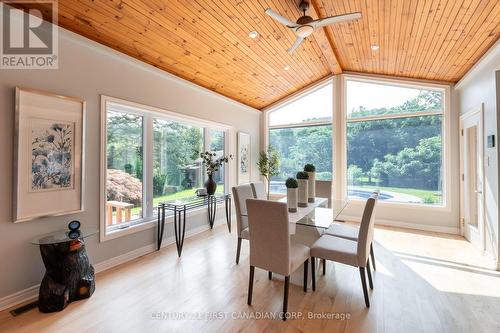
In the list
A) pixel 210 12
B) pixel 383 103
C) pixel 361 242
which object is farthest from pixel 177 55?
pixel 383 103

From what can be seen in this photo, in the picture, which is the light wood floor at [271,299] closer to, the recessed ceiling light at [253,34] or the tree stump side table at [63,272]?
the tree stump side table at [63,272]

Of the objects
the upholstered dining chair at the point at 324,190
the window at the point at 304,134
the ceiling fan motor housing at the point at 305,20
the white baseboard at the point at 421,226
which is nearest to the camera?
the ceiling fan motor housing at the point at 305,20

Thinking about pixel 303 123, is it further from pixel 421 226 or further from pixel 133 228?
pixel 133 228

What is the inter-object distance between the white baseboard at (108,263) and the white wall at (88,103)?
5cm

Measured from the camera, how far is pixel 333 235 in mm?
2773

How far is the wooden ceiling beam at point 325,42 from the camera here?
307cm

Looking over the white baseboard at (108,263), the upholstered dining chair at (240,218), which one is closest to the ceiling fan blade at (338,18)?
the upholstered dining chair at (240,218)

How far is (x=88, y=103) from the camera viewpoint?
2.71 metres

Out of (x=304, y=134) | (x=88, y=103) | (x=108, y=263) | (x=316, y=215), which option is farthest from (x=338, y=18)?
(x=108, y=263)

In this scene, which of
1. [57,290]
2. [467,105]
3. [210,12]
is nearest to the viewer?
[57,290]

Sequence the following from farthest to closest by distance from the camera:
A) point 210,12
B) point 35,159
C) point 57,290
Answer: point 210,12 → point 35,159 → point 57,290

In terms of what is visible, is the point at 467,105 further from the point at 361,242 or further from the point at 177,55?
the point at 177,55

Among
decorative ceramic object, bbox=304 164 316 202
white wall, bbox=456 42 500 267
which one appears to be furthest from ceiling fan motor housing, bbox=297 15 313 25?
white wall, bbox=456 42 500 267

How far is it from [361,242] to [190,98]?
3.42 meters
